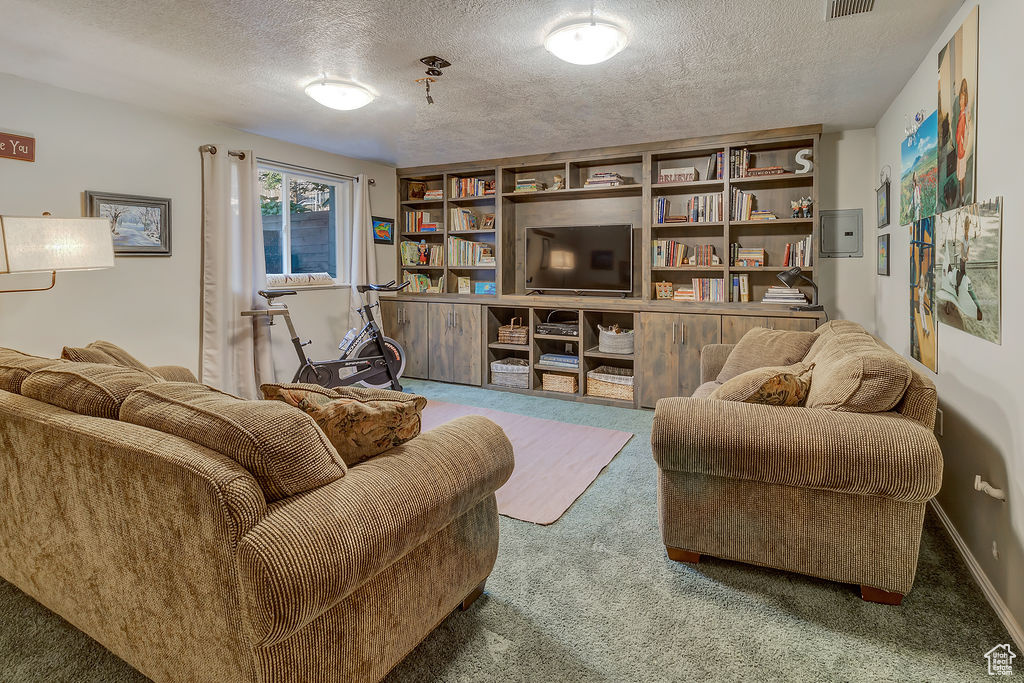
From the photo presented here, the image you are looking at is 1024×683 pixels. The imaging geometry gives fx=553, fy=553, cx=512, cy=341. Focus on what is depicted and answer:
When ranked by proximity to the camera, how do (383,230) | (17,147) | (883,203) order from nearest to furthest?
(17,147) < (883,203) < (383,230)

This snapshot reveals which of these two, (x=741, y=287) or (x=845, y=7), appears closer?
(x=845, y=7)

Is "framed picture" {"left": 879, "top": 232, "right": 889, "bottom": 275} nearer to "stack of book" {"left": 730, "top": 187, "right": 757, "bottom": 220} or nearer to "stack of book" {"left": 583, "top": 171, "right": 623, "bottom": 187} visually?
"stack of book" {"left": 730, "top": 187, "right": 757, "bottom": 220}

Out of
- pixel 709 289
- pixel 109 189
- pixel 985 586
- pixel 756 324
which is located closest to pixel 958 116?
pixel 985 586

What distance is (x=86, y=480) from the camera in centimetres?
138

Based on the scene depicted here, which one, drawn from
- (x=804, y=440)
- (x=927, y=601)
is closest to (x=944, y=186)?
(x=804, y=440)

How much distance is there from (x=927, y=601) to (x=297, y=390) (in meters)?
2.20

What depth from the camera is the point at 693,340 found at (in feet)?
14.4

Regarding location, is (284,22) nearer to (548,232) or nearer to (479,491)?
(479,491)

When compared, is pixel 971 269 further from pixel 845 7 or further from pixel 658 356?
pixel 658 356

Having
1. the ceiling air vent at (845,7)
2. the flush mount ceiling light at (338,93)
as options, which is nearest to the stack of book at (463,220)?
the flush mount ceiling light at (338,93)

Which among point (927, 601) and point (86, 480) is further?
point (927, 601)

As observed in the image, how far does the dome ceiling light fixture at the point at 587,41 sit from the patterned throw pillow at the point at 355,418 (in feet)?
5.82

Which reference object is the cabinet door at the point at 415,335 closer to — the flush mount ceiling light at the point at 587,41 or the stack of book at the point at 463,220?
the stack of book at the point at 463,220

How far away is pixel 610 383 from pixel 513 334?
108 cm
